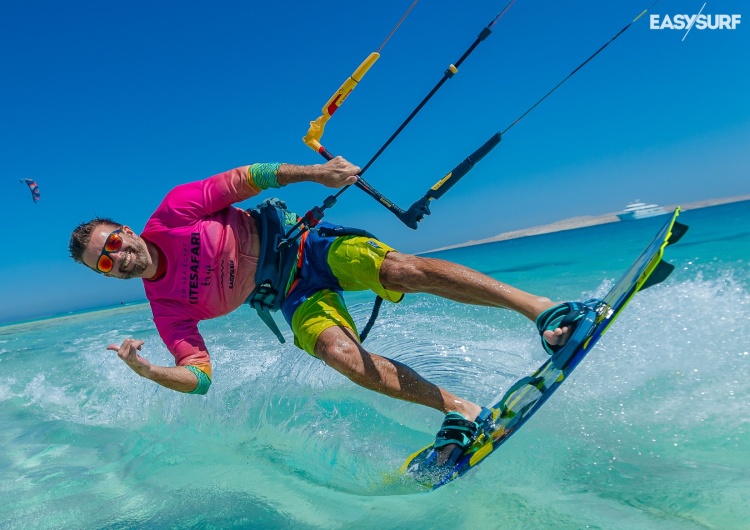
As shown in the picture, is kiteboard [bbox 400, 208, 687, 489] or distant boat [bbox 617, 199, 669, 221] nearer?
kiteboard [bbox 400, 208, 687, 489]

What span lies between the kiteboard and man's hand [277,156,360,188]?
Answer: 154 centimetres

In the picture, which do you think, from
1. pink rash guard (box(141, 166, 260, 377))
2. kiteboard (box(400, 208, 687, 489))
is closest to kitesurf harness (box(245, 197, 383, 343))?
pink rash guard (box(141, 166, 260, 377))

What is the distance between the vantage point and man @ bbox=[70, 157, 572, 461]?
332 cm

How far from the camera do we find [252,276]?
13.0 ft

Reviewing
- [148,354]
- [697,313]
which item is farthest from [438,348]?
[148,354]

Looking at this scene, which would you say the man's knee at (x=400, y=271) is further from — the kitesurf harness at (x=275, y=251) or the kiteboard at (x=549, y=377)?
the kiteboard at (x=549, y=377)

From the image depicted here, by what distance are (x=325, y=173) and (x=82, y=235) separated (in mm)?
1582

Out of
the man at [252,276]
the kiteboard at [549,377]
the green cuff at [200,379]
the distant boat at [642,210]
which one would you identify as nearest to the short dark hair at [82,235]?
the man at [252,276]

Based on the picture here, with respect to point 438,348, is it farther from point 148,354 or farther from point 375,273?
point 148,354

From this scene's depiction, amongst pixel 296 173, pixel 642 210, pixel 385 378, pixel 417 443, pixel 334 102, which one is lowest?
pixel 417 443

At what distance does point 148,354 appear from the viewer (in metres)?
8.41

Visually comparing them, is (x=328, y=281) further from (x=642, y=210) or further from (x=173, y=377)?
(x=642, y=210)

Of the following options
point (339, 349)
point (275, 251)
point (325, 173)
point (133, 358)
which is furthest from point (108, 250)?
point (339, 349)

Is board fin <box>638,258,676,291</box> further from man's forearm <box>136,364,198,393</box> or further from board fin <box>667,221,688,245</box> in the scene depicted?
man's forearm <box>136,364,198,393</box>
